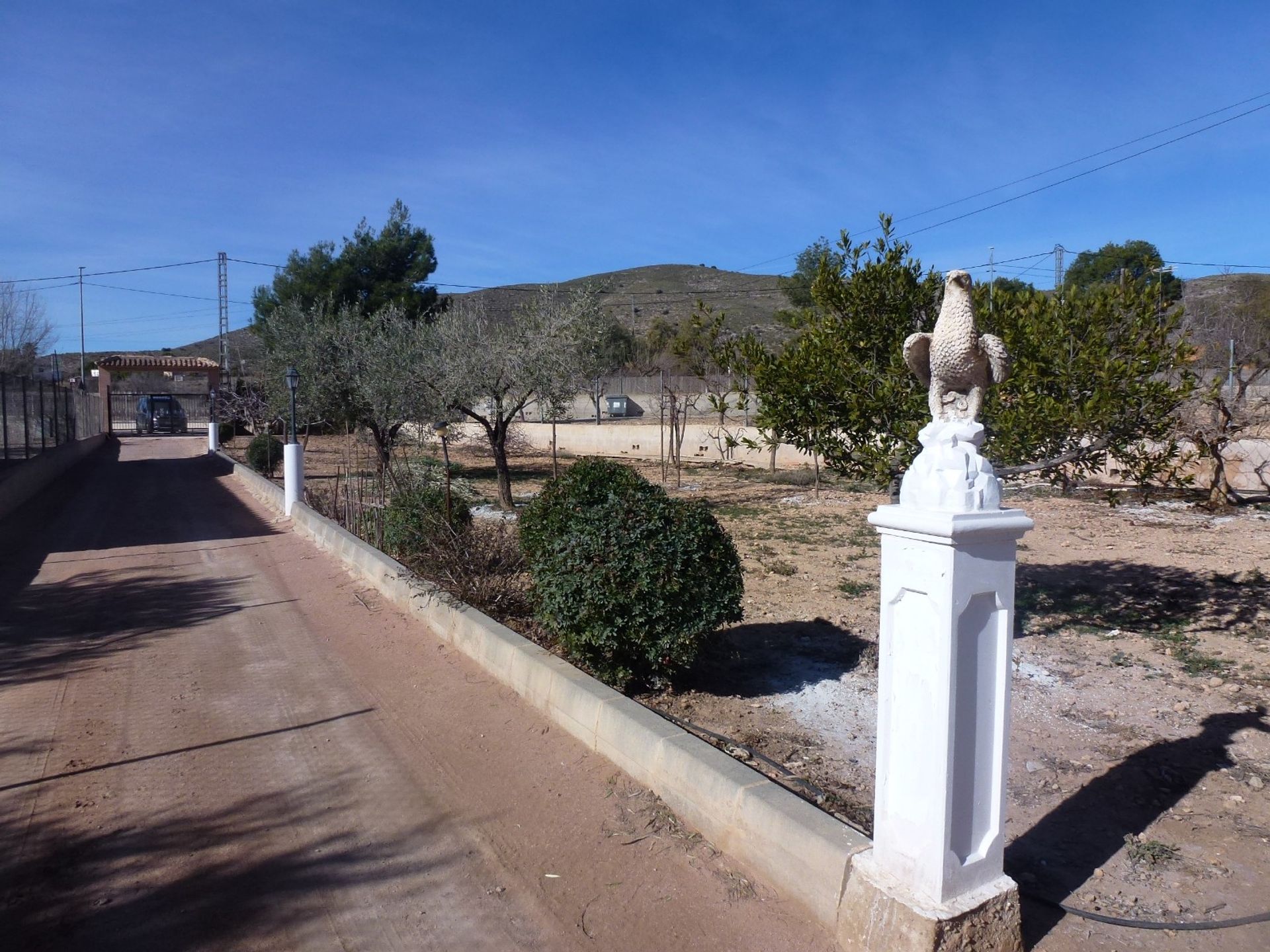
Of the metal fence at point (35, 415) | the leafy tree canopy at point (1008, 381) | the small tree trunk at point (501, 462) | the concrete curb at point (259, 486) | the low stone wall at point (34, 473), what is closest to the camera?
the leafy tree canopy at point (1008, 381)

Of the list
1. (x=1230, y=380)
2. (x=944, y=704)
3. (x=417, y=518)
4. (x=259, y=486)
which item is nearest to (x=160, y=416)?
(x=259, y=486)

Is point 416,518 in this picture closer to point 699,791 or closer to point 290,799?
point 290,799

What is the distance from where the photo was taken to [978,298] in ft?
22.9

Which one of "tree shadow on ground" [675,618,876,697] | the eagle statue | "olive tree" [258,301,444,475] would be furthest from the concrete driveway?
"olive tree" [258,301,444,475]

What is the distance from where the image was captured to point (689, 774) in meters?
4.24

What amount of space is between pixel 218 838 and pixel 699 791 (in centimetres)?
217

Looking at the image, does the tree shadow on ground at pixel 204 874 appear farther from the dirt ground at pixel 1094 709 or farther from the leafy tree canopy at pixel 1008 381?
the leafy tree canopy at pixel 1008 381

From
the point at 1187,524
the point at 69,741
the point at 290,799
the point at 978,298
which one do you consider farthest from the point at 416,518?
the point at 1187,524

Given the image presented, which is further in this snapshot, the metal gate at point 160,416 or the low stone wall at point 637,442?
the metal gate at point 160,416

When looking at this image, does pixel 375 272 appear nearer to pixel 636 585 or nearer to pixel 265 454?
pixel 265 454

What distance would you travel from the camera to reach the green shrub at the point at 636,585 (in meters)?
5.55

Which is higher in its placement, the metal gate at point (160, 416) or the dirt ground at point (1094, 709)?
the metal gate at point (160, 416)

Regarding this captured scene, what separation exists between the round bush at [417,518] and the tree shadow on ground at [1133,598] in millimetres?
5171

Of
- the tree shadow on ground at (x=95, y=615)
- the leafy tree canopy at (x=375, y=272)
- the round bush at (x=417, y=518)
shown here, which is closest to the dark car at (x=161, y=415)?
the leafy tree canopy at (x=375, y=272)
